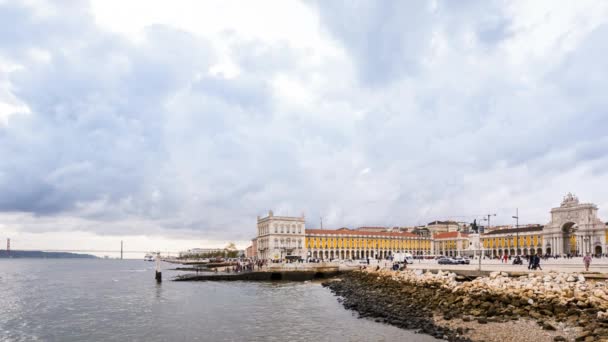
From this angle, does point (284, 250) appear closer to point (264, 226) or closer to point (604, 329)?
point (264, 226)

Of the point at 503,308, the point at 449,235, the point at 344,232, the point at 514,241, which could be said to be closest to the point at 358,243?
the point at 344,232

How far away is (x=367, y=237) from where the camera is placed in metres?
151

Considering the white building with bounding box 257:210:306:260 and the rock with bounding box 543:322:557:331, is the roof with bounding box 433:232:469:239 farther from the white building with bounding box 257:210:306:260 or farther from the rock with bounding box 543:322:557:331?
the rock with bounding box 543:322:557:331

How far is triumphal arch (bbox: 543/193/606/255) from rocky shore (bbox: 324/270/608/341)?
89062 mm

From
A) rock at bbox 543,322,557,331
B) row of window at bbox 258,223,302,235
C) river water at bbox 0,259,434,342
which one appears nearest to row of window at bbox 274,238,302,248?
row of window at bbox 258,223,302,235

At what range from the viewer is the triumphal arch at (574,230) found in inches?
4176

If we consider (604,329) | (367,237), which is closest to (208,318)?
(604,329)

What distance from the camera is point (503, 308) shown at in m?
23.2

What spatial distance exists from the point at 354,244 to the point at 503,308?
125986mm

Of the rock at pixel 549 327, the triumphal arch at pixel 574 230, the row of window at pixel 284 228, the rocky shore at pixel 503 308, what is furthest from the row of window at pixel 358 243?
the rock at pixel 549 327

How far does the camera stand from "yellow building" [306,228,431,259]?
14138 centimetres

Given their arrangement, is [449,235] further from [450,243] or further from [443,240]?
[450,243]

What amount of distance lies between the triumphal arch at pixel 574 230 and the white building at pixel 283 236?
60.7m

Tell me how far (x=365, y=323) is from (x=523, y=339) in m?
9.55
